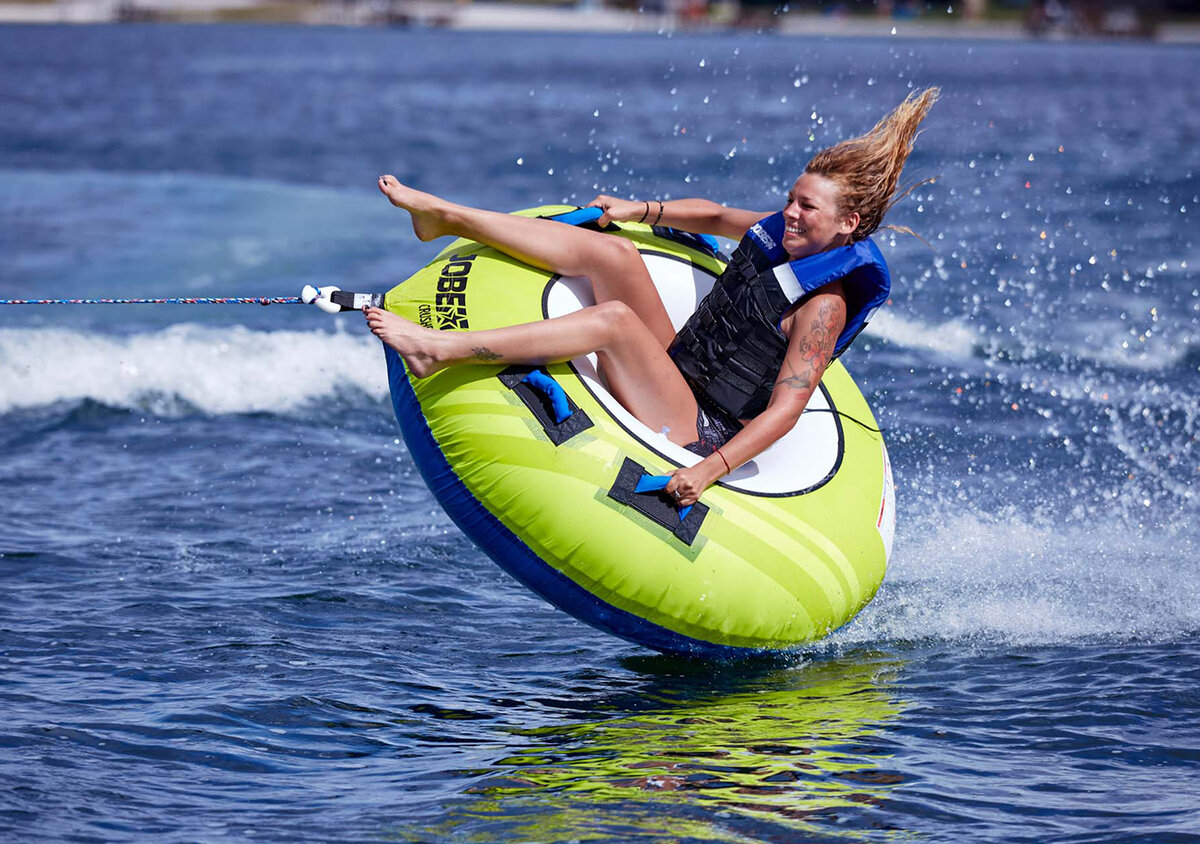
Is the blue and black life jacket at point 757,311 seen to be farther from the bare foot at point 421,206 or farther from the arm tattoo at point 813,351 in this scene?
the bare foot at point 421,206

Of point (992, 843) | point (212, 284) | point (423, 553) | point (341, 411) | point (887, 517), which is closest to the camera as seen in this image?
point (992, 843)

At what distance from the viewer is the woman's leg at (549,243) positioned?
4535mm

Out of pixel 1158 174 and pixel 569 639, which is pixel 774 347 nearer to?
pixel 569 639

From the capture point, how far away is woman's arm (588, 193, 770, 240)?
16.2 ft

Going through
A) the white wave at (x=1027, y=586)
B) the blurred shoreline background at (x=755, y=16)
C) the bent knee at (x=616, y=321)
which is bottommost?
the white wave at (x=1027, y=586)

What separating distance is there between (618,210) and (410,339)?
1025mm

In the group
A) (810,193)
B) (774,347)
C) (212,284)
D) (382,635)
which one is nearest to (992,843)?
(774,347)

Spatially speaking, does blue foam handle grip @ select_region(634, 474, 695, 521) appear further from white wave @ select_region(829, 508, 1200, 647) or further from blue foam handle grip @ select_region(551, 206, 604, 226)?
white wave @ select_region(829, 508, 1200, 647)

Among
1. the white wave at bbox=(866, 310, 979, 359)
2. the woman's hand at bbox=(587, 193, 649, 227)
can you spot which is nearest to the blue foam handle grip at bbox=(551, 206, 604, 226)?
the woman's hand at bbox=(587, 193, 649, 227)

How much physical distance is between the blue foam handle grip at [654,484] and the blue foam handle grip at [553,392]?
0.30m

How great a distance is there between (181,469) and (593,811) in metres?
3.89

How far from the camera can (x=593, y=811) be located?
12.4 feet

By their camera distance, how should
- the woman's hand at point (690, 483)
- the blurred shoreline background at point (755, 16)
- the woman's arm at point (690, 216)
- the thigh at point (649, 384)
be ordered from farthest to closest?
1. the blurred shoreline background at point (755, 16)
2. the woman's arm at point (690, 216)
3. the thigh at point (649, 384)
4. the woman's hand at point (690, 483)

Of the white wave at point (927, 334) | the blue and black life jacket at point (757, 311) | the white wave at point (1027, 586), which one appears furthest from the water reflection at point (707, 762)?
the white wave at point (927, 334)
